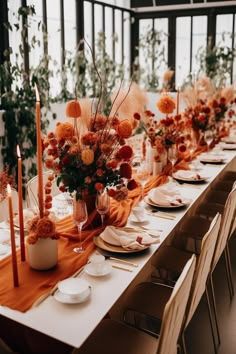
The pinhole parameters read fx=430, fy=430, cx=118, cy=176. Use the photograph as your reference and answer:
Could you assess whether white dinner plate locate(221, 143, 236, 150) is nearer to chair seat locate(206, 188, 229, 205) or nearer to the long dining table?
chair seat locate(206, 188, 229, 205)

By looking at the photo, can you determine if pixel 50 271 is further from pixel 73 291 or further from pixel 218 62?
pixel 218 62

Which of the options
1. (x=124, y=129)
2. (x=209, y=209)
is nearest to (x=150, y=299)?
(x=124, y=129)

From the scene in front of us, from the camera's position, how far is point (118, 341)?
1829mm

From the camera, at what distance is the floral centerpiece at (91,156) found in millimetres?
2059

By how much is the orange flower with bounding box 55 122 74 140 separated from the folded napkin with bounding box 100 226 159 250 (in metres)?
0.48

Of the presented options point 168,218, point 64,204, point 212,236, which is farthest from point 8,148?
point 212,236

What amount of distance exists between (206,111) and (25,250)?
2664 mm

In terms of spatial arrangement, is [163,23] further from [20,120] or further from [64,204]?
[64,204]

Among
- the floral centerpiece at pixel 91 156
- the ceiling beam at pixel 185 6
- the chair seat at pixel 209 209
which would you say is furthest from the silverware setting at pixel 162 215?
the ceiling beam at pixel 185 6

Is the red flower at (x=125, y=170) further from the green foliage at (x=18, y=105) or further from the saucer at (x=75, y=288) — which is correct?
the green foliage at (x=18, y=105)

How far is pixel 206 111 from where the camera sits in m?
4.10

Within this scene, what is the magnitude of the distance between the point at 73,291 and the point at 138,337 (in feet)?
1.52

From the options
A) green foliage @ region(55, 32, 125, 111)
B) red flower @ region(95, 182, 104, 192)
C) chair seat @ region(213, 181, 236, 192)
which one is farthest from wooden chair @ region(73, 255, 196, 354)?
green foliage @ region(55, 32, 125, 111)

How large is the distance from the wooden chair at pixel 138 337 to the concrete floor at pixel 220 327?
77 cm
